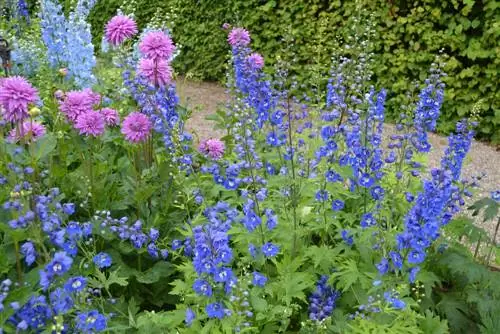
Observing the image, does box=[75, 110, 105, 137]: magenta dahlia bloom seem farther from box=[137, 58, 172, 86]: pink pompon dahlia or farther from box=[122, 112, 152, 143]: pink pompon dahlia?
box=[137, 58, 172, 86]: pink pompon dahlia

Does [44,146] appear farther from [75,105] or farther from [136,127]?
[136,127]

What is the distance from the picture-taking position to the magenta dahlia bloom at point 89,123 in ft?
10.0

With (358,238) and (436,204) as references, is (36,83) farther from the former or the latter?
(436,204)

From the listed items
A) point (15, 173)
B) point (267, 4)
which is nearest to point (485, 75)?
point (267, 4)

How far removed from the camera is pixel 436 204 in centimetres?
236

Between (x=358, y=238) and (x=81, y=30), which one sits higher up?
(x=81, y=30)

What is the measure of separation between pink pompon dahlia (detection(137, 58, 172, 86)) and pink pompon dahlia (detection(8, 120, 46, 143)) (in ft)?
2.00

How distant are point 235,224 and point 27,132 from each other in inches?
42.7

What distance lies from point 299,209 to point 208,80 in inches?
275

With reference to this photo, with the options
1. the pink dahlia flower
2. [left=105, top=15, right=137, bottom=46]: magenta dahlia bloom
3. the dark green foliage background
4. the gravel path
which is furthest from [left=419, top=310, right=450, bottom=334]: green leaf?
the dark green foliage background

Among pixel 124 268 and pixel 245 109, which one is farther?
pixel 124 268

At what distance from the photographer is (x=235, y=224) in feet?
9.59

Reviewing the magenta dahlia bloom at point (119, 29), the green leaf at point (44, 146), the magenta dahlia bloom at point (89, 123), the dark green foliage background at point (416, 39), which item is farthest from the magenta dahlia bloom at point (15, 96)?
the dark green foliage background at point (416, 39)

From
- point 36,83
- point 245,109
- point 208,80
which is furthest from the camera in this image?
point 208,80
